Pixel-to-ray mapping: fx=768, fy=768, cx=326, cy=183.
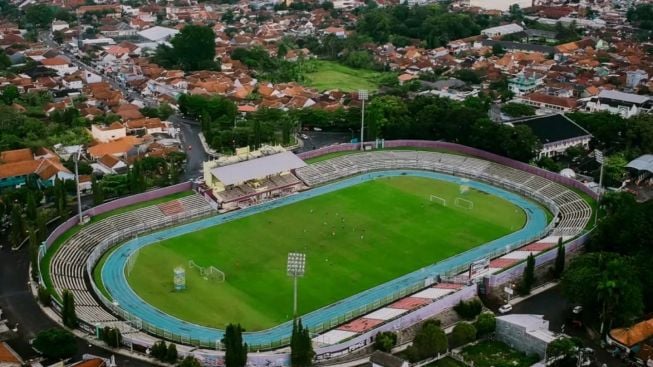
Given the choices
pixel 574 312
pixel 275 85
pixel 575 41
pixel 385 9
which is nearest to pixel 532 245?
pixel 574 312

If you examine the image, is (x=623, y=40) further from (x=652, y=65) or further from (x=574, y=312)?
(x=574, y=312)

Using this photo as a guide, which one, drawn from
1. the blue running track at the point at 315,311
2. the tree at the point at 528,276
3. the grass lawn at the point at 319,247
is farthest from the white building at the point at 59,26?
the tree at the point at 528,276

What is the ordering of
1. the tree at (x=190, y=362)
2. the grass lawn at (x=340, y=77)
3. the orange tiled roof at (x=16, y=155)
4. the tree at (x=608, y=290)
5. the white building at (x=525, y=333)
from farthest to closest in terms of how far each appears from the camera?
the grass lawn at (x=340, y=77)
the orange tiled roof at (x=16, y=155)
the tree at (x=608, y=290)
the white building at (x=525, y=333)
the tree at (x=190, y=362)

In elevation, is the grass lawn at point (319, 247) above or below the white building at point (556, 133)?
below

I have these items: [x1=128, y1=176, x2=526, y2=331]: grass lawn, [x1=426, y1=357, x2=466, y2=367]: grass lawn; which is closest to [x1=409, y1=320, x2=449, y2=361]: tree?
[x1=426, y1=357, x2=466, y2=367]: grass lawn

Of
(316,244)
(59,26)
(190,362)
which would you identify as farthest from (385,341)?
(59,26)

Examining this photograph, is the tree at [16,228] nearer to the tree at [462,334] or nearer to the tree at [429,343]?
the tree at [429,343]

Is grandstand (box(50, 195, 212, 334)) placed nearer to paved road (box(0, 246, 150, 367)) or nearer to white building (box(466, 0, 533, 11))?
paved road (box(0, 246, 150, 367))
